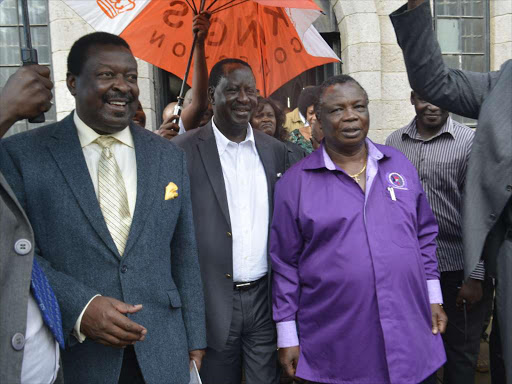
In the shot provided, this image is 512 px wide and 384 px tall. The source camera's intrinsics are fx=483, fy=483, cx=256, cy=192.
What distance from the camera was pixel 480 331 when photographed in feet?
11.7

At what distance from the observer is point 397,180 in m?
2.66

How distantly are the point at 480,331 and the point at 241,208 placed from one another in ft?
6.77

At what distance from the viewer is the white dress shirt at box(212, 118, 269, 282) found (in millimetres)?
2918

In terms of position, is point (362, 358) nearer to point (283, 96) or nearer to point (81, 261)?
point (81, 261)

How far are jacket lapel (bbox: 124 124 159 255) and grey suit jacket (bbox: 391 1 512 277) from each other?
1.25 metres

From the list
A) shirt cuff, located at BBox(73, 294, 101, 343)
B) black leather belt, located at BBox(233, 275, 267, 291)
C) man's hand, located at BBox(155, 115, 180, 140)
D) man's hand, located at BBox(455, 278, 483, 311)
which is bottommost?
man's hand, located at BBox(455, 278, 483, 311)

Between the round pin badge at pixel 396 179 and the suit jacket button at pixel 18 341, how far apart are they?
192 centimetres

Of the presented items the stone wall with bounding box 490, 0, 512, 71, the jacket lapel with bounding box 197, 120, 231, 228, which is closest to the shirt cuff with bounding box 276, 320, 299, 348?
the jacket lapel with bounding box 197, 120, 231, 228

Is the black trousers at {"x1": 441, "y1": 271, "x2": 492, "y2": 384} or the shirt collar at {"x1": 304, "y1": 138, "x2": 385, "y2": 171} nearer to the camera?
the shirt collar at {"x1": 304, "y1": 138, "x2": 385, "y2": 171}

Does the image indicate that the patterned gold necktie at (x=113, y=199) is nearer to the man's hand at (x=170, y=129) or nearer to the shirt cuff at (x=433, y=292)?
the man's hand at (x=170, y=129)

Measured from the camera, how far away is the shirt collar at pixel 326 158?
2.70m

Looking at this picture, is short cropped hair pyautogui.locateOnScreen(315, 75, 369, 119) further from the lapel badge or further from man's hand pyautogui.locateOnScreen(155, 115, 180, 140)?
man's hand pyautogui.locateOnScreen(155, 115, 180, 140)

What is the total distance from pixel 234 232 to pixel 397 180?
1.00 metres

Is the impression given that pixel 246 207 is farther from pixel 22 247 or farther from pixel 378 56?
pixel 378 56
